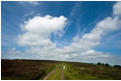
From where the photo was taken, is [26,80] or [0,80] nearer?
[0,80]

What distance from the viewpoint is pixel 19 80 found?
26984mm

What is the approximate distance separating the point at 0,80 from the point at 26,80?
5.39 metres

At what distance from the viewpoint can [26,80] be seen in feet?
90.6

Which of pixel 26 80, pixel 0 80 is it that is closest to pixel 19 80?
pixel 26 80

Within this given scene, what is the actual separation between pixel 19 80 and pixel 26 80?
154cm

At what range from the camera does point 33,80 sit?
2742cm

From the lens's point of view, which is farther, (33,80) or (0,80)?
(33,80)

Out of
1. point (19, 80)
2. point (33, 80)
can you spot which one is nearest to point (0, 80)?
point (19, 80)

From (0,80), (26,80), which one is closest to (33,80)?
(26,80)

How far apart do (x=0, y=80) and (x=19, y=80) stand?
12.6ft

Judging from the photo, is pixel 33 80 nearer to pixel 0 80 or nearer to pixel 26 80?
pixel 26 80

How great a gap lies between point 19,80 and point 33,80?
308cm

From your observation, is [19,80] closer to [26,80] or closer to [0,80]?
[26,80]

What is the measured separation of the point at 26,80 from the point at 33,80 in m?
1.66
